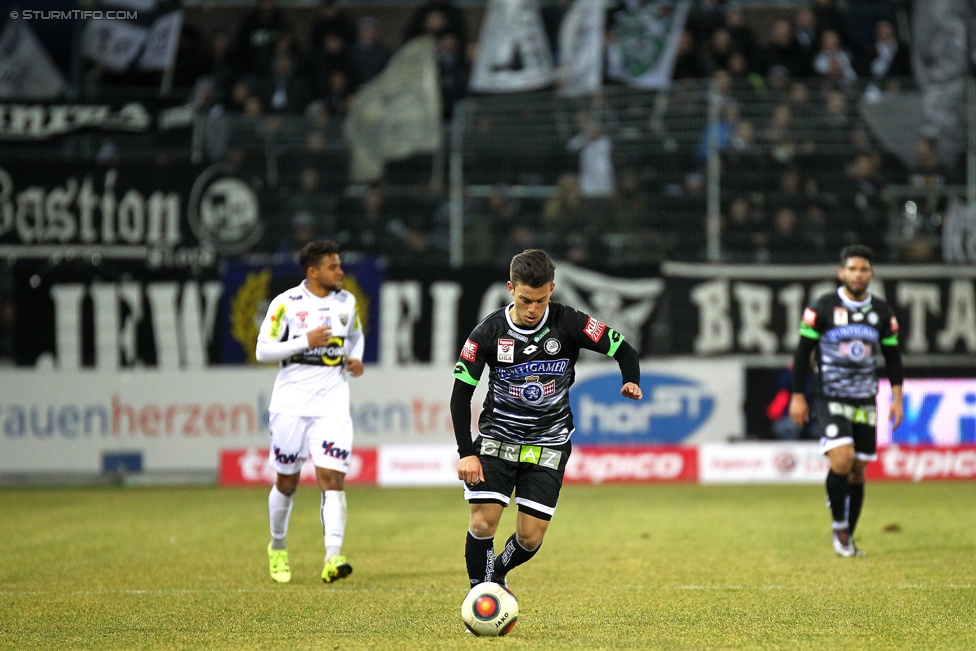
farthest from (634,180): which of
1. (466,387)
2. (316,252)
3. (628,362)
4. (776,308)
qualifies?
(466,387)

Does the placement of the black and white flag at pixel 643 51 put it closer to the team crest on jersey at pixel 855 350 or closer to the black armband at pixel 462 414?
the team crest on jersey at pixel 855 350

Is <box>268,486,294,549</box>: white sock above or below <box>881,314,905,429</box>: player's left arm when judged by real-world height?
below

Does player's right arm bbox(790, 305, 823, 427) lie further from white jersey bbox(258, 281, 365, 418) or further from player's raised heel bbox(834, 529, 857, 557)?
white jersey bbox(258, 281, 365, 418)

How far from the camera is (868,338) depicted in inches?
403

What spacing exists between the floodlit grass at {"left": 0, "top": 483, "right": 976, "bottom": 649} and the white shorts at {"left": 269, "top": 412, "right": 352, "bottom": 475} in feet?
2.67

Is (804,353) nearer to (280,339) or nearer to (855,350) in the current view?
(855,350)

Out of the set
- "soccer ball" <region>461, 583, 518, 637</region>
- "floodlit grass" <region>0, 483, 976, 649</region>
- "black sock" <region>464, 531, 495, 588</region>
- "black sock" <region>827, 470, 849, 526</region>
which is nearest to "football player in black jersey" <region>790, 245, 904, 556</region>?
"black sock" <region>827, 470, 849, 526</region>

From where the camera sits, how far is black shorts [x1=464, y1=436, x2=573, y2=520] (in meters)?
6.91

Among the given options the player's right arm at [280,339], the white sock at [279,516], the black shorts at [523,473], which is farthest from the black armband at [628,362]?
the white sock at [279,516]

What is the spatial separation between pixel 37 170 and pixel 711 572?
11905 mm

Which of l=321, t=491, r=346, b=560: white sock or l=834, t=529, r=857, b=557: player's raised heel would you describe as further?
l=834, t=529, r=857, b=557: player's raised heel

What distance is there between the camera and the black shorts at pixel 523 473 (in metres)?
6.91

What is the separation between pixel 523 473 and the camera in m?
7.03

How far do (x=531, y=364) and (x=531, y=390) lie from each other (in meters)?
0.15
